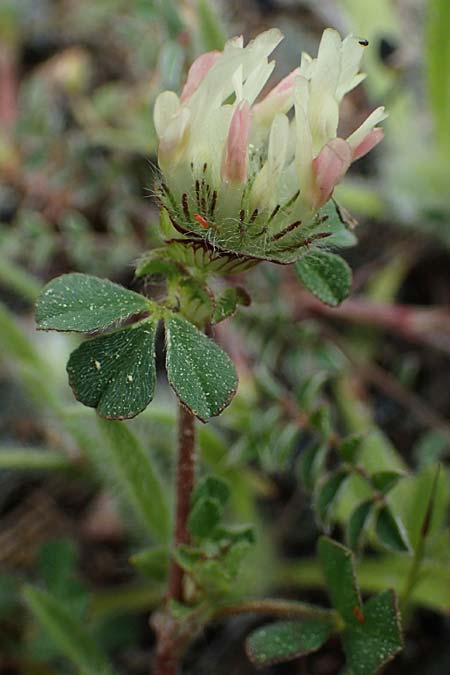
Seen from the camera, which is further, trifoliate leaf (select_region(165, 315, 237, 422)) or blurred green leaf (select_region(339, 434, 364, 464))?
blurred green leaf (select_region(339, 434, 364, 464))

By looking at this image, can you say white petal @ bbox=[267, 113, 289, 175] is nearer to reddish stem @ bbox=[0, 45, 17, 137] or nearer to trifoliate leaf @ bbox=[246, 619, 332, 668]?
trifoliate leaf @ bbox=[246, 619, 332, 668]

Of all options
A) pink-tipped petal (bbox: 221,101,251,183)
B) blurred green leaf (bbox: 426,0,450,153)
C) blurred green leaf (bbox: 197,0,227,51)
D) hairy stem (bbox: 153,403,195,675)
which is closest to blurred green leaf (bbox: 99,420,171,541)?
hairy stem (bbox: 153,403,195,675)

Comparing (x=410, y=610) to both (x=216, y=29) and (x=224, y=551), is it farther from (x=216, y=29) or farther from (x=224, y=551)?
(x=216, y=29)

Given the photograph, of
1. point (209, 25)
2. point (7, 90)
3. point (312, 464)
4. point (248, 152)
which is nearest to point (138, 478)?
point (312, 464)

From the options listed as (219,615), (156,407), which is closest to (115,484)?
(156,407)

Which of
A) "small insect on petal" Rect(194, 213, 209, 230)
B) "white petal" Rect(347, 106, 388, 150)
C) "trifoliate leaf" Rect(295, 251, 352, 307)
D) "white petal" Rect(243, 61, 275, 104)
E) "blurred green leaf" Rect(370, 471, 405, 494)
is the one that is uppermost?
"white petal" Rect(243, 61, 275, 104)

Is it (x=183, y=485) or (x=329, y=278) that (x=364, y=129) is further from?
(x=183, y=485)
